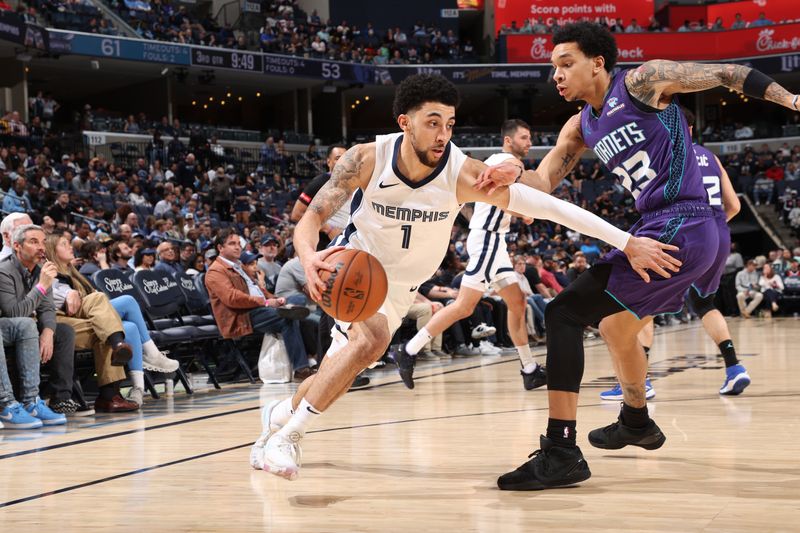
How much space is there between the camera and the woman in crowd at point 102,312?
655cm

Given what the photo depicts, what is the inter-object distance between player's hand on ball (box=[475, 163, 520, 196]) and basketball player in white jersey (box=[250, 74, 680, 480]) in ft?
0.44

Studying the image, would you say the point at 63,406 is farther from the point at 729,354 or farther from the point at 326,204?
the point at 729,354

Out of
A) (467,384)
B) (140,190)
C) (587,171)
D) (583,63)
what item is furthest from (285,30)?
(583,63)

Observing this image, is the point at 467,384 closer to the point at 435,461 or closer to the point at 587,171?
the point at 435,461

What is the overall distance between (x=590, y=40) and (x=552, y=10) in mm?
33067

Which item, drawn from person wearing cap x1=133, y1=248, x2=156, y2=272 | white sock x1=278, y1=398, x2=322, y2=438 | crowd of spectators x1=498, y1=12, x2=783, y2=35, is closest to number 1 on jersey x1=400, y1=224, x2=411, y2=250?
white sock x1=278, y1=398, x2=322, y2=438

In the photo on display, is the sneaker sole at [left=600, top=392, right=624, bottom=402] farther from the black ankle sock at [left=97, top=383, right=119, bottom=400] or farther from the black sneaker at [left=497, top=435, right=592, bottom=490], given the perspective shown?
the black ankle sock at [left=97, top=383, right=119, bottom=400]

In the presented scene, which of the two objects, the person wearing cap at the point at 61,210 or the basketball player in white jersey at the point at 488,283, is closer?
the basketball player in white jersey at the point at 488,283

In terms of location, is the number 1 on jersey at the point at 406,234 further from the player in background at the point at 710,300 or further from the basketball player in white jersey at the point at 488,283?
the basketball player in white jersey at the point at 488,283

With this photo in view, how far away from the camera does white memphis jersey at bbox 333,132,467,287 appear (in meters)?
3.88

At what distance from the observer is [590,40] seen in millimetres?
4066

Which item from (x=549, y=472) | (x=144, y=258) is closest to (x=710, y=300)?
(x=549, y=472)

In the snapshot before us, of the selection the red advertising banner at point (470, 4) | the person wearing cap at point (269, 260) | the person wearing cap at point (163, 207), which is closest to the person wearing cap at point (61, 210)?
the person wearing cap at point (163, 207)

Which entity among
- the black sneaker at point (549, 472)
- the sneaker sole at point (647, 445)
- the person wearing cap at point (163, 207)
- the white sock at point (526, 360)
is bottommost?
the white sock at point (526, 360)
